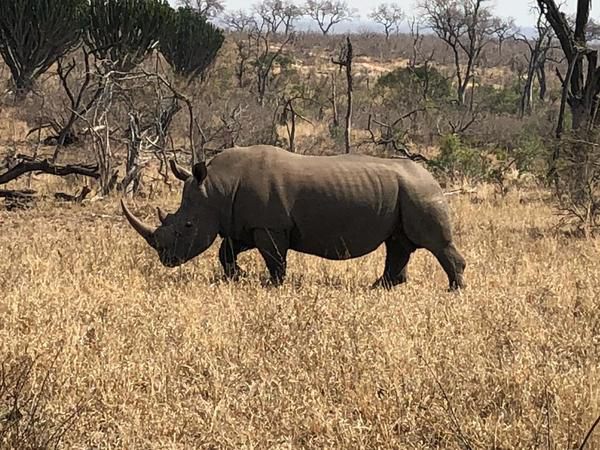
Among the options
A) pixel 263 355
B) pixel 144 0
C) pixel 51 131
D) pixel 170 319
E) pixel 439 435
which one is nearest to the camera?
pixel 439 435

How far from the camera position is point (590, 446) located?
373 cm

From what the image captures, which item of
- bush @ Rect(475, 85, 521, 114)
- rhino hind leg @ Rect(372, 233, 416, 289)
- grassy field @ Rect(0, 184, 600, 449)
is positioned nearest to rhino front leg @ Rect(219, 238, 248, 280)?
grassy field @ Rect(0, 184, 600, 449)

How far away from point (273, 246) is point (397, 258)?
51.3 inches

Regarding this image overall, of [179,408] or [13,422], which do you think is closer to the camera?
[13,422]

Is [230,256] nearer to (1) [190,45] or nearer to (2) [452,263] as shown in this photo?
(2) [452,263]

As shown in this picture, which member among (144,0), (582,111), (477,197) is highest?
(144,0)

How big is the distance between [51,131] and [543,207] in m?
13.3

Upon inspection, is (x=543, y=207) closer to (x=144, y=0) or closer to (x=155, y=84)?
(x=155, y=84)

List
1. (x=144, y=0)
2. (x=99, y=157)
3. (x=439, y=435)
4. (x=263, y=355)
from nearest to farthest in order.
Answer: (x=439, y=435), (x=263, y=355), (x=99, y=157), (x=144, y=0)

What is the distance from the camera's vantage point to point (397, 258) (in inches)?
306

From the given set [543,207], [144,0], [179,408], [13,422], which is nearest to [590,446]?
[179,408]

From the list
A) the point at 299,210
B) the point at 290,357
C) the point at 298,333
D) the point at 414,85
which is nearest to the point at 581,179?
the point at 299,210

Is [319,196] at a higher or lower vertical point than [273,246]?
higher

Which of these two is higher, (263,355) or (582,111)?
(582,111)
